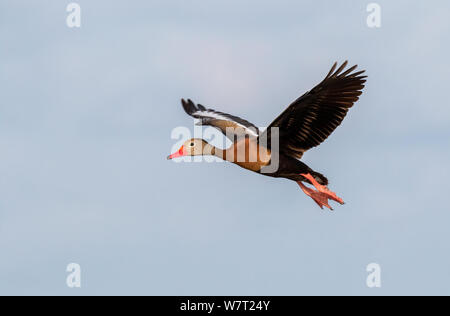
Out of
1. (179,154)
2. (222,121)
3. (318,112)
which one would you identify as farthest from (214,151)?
(318,112)

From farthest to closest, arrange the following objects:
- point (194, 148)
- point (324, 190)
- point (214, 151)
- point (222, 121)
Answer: point (222, 121), point (194, 148), point (324, 190), point (214, 151)

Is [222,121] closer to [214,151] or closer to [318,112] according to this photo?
[214,151]

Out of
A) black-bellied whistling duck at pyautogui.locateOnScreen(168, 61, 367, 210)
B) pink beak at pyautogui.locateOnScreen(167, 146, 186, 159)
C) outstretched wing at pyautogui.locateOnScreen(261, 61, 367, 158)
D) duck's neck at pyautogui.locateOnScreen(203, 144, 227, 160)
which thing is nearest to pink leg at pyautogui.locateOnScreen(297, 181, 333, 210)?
black-bellied whistling duck at pyautogui.locateOnScreen(168, 61, 367, 210)

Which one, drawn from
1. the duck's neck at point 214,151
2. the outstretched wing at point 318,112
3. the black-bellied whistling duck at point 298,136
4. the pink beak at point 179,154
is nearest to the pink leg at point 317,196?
the black-bellied whistling duck at point 298,136

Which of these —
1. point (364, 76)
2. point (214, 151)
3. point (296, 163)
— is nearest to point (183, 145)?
point (214, 151)

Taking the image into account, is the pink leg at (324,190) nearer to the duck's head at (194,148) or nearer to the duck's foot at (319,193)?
the duck's foot at (319,193)

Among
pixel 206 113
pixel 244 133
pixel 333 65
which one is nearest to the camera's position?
pixel 333 65

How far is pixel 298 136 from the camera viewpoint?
64.5 ft

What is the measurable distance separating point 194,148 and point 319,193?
2.61 metres

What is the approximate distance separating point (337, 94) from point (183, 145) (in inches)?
126

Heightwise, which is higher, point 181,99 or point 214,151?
point 181,99

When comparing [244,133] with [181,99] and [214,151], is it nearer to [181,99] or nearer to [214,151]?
[214,151]

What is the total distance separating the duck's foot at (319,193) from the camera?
1994 centimetres

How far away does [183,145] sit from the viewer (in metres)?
20.3
